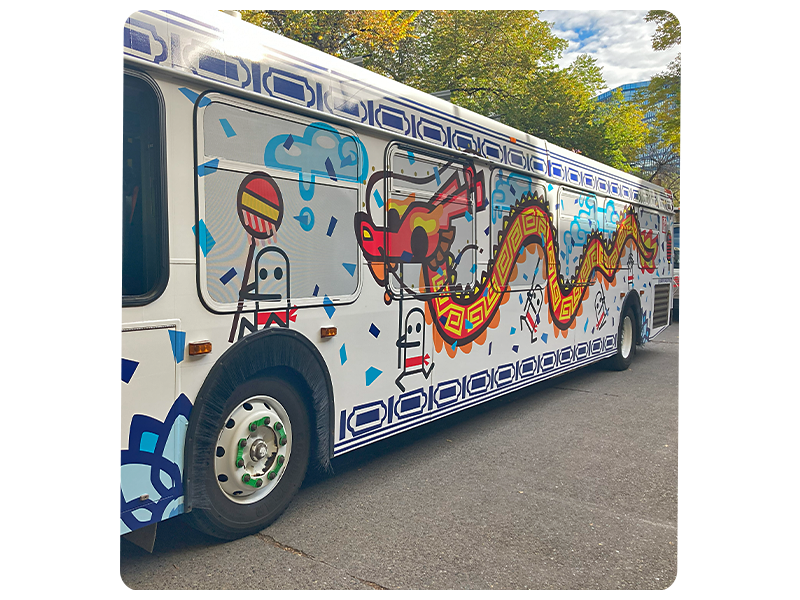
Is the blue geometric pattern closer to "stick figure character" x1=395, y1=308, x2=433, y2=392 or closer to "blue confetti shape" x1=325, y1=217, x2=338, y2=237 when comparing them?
"blue confetti shape" x1=325, y1=217, x2=338, y2=237

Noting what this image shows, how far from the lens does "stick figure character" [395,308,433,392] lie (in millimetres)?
4742

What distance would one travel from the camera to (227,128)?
11.0 feet

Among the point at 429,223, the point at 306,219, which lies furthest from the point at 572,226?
the point at 306,219

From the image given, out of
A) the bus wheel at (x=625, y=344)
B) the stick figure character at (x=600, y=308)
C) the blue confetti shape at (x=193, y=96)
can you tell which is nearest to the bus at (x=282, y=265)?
the blue confetti shape at (x=193, y=96)

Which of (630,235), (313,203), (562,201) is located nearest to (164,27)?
(313,203)

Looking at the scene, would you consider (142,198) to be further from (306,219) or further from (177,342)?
(306,219)

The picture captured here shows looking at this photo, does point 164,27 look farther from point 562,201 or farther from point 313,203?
point 562,201

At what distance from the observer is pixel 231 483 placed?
3.42 m

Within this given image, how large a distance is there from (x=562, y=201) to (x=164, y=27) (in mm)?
5428

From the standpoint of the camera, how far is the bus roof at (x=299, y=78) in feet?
9.87

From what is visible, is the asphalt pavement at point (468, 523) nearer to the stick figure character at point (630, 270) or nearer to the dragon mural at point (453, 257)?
the dragon mural at point (453, 257)

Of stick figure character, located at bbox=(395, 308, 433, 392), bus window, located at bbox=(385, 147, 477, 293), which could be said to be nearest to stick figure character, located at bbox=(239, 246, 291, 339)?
bus window, located at bbox=(385, 147, 477, 293)

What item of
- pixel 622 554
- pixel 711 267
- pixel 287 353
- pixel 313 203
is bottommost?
pixel 622 554

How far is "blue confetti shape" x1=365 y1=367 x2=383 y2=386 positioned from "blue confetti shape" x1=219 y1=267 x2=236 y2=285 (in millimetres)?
1394
